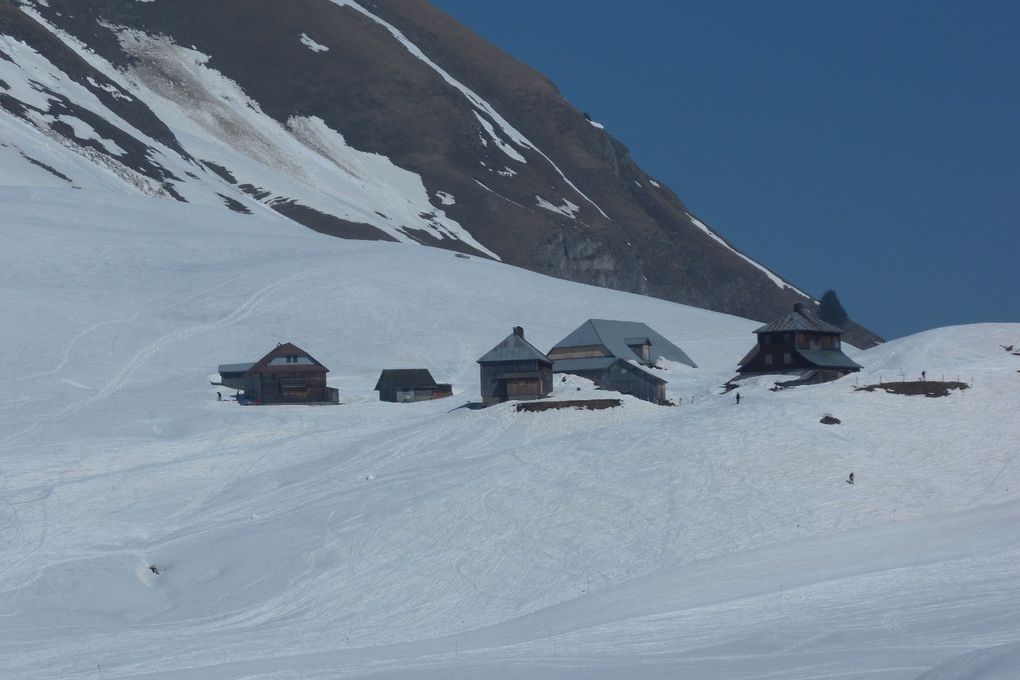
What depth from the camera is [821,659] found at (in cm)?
2277

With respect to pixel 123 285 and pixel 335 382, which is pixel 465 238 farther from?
pixel 335 382

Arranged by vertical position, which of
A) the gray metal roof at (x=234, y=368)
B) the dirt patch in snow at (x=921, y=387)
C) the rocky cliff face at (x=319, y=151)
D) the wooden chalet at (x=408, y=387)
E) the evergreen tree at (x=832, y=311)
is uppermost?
the rocky cliff face at (x=319, y=151)

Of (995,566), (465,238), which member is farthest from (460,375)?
(465,238)

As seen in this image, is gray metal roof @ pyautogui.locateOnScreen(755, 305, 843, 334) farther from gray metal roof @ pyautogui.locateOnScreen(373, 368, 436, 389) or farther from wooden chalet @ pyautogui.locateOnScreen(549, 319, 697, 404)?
gray metal roof @ pyautogui.locateOnScreen(373, 368, 436, 389)

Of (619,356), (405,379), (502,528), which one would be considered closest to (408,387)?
(405,379)

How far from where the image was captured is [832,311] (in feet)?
520

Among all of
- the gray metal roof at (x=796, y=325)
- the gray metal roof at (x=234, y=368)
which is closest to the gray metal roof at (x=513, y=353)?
the gray metal roof at (x=796, y=325)

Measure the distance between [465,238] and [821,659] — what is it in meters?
139

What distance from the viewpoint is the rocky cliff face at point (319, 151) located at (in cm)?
14088

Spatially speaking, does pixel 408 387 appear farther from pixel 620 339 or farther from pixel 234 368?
pixel 620 339

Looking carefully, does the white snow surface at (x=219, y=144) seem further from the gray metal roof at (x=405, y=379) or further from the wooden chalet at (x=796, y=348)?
the wooden chalet at (x=796, y=348)

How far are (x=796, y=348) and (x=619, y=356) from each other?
10.5m

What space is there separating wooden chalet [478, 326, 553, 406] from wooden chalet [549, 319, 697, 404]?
5.50m

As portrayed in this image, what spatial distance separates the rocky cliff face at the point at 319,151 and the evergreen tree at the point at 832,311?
16.2ft
